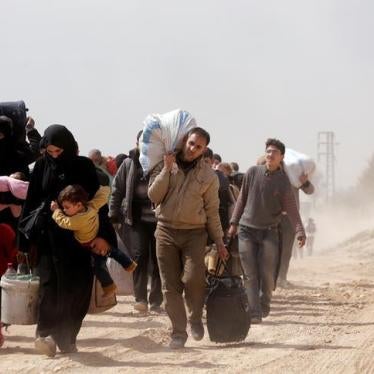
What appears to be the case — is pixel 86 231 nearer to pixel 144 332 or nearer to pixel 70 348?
pixel 70 348

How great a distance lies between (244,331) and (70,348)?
160cm

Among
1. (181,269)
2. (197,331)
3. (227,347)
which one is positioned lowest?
(227,347)

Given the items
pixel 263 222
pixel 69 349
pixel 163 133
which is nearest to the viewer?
pixel 69 349

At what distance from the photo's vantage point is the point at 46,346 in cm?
765

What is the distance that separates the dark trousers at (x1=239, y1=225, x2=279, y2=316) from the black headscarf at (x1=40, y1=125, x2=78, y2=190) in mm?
3162

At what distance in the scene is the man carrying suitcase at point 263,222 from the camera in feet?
34.1

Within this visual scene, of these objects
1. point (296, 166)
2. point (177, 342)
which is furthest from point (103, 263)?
point (296, 166)

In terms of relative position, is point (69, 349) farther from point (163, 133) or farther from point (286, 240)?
point (286, 240)

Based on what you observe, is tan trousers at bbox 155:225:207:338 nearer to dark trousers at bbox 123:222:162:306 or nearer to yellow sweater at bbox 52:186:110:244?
yellow sweater at bbox 52:186:110:244

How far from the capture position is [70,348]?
26.1 ft

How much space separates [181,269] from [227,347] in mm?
790

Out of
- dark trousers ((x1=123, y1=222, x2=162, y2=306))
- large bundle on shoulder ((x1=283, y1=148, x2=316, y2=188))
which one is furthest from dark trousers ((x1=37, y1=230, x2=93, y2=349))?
large bundle on shoulder ((x1=283, y1=148, x2=316, y2=188))

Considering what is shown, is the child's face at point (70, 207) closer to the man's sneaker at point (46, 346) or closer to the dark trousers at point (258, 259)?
Result: the man's sneaker at point (46, 346)

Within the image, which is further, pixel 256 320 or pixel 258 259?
pixel 258 259
